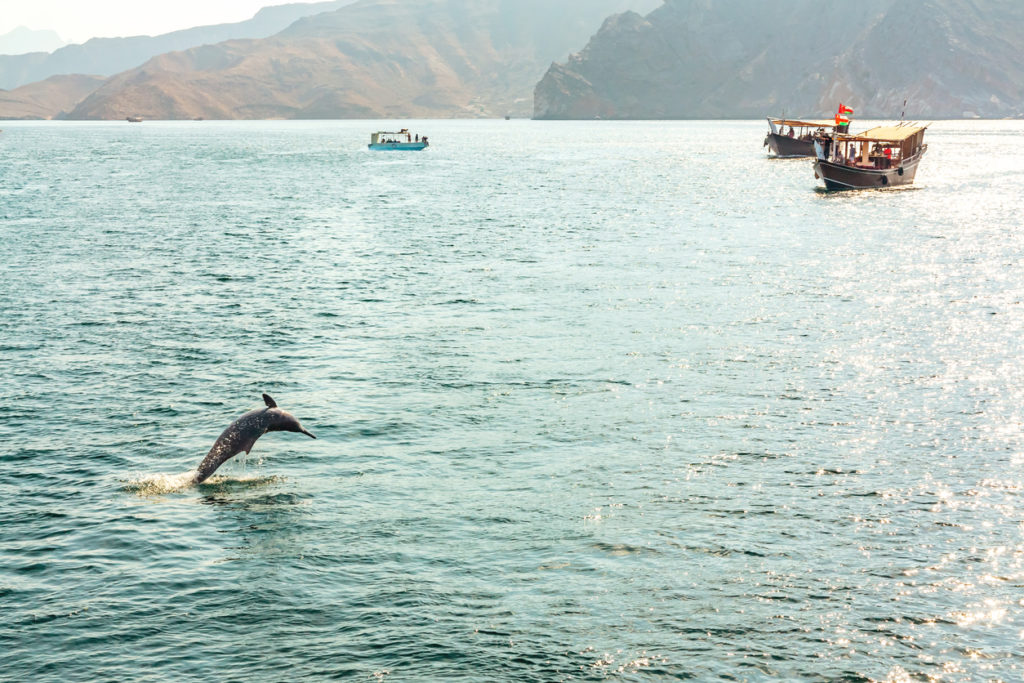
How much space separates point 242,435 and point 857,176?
282ft

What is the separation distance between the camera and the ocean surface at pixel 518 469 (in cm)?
1650

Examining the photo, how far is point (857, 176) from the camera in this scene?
9625cm

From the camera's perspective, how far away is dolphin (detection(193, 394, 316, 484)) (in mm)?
23750

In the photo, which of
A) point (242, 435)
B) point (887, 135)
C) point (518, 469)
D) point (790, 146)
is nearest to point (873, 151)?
point (887, 135)

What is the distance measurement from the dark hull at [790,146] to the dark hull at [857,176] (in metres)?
53.1

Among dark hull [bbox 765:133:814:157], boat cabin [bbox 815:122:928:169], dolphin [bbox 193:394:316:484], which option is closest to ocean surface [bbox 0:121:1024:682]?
dolphin [bbox 193:394:316:484]

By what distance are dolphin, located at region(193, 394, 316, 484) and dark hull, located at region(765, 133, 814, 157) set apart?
142 metres

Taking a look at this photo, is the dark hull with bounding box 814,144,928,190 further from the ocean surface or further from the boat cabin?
the ocean surface

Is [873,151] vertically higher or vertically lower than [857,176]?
higher

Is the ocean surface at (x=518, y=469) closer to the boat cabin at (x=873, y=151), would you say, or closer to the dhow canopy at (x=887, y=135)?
the dhow canopy at (x=887, y=135)

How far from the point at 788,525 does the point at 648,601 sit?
16.2 ft

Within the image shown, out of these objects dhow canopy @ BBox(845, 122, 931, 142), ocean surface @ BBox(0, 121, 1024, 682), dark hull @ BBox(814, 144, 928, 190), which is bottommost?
ocean surface @ BBox(0, 121, 1024, 682)

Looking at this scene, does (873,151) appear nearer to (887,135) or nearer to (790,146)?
(887,135)

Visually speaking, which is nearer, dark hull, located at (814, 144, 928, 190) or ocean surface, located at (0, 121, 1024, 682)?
ocean surface, located at (0, 121, 1024, 682)
